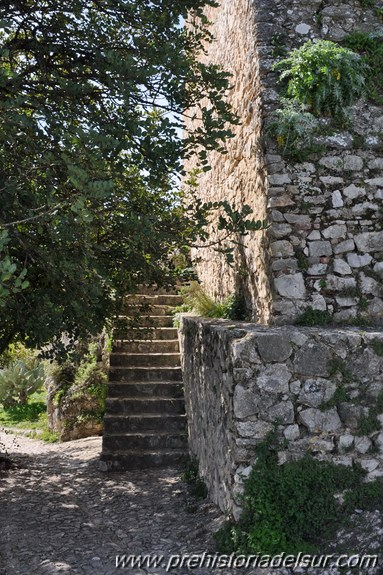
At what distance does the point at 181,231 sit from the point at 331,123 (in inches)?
64.6

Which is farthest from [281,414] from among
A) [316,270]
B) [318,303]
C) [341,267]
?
[341,267]

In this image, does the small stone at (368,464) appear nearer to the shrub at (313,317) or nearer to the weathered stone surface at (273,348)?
the weathered stone surface at (273,348)

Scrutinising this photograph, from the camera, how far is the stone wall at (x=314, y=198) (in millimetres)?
4797

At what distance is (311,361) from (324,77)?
237 cm

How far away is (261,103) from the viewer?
5109mm

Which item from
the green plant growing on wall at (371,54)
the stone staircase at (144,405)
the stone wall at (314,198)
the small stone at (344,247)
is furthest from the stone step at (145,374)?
the green plant growing on wall at (371,54)

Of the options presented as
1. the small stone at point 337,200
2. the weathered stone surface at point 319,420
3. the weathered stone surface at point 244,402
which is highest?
Result: the small stone at point 337,200

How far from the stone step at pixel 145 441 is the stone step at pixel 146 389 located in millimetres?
639

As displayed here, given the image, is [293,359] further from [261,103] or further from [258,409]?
[261,103]

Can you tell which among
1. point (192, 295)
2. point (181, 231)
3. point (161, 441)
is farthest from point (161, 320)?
point (181, 231)

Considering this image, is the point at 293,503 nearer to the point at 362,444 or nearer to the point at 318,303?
the point at 362,444

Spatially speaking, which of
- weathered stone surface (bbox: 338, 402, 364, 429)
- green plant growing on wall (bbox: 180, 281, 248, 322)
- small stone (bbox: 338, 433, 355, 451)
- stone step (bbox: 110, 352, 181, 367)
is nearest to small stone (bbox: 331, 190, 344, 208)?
green plant growing on wall (bbox: 180, 281, 248, 322)

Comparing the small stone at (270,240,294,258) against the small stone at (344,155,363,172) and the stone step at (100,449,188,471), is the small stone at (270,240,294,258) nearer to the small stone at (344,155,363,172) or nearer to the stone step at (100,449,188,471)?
the small stone at (344,155,363,172)

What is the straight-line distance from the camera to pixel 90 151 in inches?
169
